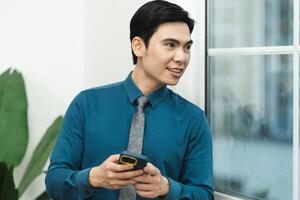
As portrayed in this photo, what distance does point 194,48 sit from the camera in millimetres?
1900

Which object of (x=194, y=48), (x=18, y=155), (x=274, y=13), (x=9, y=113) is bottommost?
(x=18, y=155)

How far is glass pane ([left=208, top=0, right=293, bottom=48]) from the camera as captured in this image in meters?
1.63

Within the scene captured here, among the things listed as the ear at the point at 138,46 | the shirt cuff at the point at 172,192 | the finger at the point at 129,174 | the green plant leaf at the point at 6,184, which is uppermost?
the ear at the point at 138,46

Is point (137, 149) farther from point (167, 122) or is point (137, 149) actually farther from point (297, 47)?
point (297, 47)

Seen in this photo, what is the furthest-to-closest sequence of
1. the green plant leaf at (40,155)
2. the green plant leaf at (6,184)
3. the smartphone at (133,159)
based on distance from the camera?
the green plant leaf at (40,155) < the green plant leaf at (6,184) < the smartphone at (133,159)

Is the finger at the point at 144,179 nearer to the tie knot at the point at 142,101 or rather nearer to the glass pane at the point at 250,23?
the tie knot at the point at 142,101

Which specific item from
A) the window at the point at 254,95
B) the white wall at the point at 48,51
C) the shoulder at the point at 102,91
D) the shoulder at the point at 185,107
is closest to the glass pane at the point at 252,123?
the window at the point at 254,95

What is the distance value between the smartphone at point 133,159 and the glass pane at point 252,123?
591 mm

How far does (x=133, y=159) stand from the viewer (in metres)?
1.28

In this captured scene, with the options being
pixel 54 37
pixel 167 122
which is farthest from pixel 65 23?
pixel 167 122

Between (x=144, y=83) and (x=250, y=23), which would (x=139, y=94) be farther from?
(x=250, y=23)

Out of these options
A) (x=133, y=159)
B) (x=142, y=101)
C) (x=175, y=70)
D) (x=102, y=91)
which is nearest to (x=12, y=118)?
(x=102, y=91)

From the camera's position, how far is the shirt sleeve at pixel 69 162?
148 cm

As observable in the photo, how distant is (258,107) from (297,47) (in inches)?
10.6
